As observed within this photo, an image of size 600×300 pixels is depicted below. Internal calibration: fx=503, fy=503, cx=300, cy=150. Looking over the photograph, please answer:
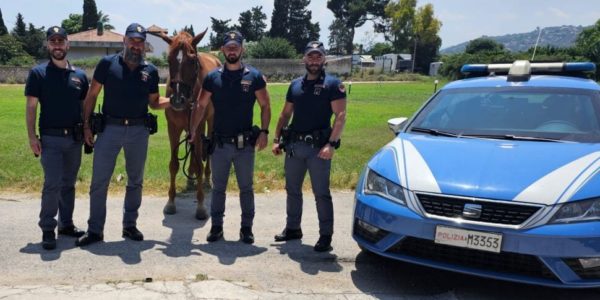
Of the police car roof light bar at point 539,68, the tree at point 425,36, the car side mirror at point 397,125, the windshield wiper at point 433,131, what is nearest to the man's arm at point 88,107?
the car side mirror at point 397,125

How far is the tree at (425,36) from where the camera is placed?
77000mm

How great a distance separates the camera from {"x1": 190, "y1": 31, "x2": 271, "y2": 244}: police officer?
4711 mm

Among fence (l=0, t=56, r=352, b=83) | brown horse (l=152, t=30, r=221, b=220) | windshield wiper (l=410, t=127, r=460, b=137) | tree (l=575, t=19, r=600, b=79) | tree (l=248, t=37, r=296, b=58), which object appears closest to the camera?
windshield wiper (l=410, t=127, r=460, b=137)

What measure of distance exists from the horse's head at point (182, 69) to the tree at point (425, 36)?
248 ft

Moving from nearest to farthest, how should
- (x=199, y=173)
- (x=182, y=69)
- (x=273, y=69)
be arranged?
(x=182, y=69) < (x=199, y=173) < (x=273, y=69)

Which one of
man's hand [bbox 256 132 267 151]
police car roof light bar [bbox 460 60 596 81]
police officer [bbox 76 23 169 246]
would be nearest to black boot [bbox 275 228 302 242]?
man's hand [bbox 256 132 267 151]

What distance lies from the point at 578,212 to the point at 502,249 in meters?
0.56

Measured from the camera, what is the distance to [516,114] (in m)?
4.76

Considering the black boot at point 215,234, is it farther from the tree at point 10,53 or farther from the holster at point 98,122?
the tree at point 10,53

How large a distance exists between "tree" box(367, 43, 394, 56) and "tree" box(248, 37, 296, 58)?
117 feet

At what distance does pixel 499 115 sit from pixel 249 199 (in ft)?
8.31

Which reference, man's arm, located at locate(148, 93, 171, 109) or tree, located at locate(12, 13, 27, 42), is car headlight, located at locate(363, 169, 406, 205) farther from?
tree, located at locate(12, 13, 27, 42)

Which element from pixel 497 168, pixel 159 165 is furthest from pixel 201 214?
pixel 497 168

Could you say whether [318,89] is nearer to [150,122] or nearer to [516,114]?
[150,122]
